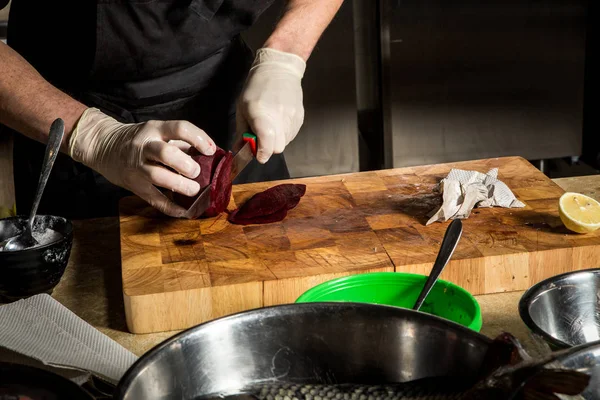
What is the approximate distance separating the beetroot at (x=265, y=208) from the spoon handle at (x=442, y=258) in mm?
607

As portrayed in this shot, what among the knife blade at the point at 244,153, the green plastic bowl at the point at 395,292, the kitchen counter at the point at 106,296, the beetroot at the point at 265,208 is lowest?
the kitchen counter at the point at 106,296

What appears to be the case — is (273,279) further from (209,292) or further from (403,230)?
(403,230)

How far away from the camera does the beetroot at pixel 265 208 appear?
2010 mm

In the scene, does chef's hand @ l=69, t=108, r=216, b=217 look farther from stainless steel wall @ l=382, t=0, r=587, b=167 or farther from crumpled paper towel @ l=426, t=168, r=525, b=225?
stainless steel wall @ l=382, t=0, r=587, b=167

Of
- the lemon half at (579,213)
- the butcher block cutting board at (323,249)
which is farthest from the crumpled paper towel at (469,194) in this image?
the lemon half at (579,213)

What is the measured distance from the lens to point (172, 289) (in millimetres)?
1646

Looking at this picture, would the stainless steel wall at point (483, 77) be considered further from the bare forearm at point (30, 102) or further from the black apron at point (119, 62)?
the bare forearm at point (30, 102)

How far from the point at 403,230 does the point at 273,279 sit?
0.41 metres

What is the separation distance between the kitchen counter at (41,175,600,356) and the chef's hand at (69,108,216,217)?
167 millimetres

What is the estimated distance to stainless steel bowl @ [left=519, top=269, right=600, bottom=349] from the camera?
4.30ft

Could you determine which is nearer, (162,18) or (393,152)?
(162,18)

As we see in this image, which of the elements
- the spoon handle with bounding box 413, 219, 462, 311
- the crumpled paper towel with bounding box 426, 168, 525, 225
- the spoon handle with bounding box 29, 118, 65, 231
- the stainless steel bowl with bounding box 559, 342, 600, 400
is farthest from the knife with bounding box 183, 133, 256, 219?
the stainless steel bowl with bounding box 559, 342, 600, 400

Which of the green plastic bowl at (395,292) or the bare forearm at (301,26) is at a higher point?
the bare forearm at (301,26)

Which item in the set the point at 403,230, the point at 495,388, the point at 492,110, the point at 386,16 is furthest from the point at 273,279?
the point at 492,110
